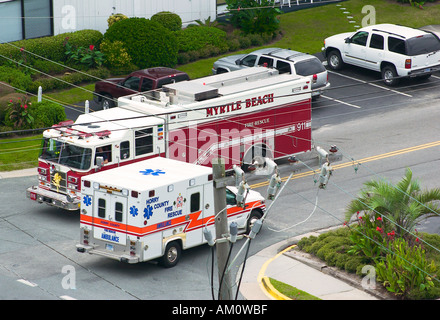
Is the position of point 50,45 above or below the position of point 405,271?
above

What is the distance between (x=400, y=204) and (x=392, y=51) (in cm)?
1686

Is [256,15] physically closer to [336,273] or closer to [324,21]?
[324,21]

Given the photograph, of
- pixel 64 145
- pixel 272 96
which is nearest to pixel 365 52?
pixel 272 96

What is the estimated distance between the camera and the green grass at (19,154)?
28.5 meters

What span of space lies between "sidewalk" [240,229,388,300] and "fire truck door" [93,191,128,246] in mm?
3121

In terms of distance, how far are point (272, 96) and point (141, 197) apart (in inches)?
337

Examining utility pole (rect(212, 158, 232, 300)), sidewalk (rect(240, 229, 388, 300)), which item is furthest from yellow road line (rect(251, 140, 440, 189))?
utility pole (rect(212, 158, 232, 300))

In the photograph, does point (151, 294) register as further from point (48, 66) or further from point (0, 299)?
point (48, 66)

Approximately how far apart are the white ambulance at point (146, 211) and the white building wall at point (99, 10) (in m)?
17.4

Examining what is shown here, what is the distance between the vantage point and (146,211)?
20219mm

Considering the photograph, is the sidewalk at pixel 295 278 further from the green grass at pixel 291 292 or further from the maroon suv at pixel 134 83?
the maroon suv at pixel 134 83

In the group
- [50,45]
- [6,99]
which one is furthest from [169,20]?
[6,99]

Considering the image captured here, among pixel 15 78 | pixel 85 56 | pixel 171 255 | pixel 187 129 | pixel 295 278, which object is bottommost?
pixel 295 278

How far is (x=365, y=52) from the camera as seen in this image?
37.2 metres
